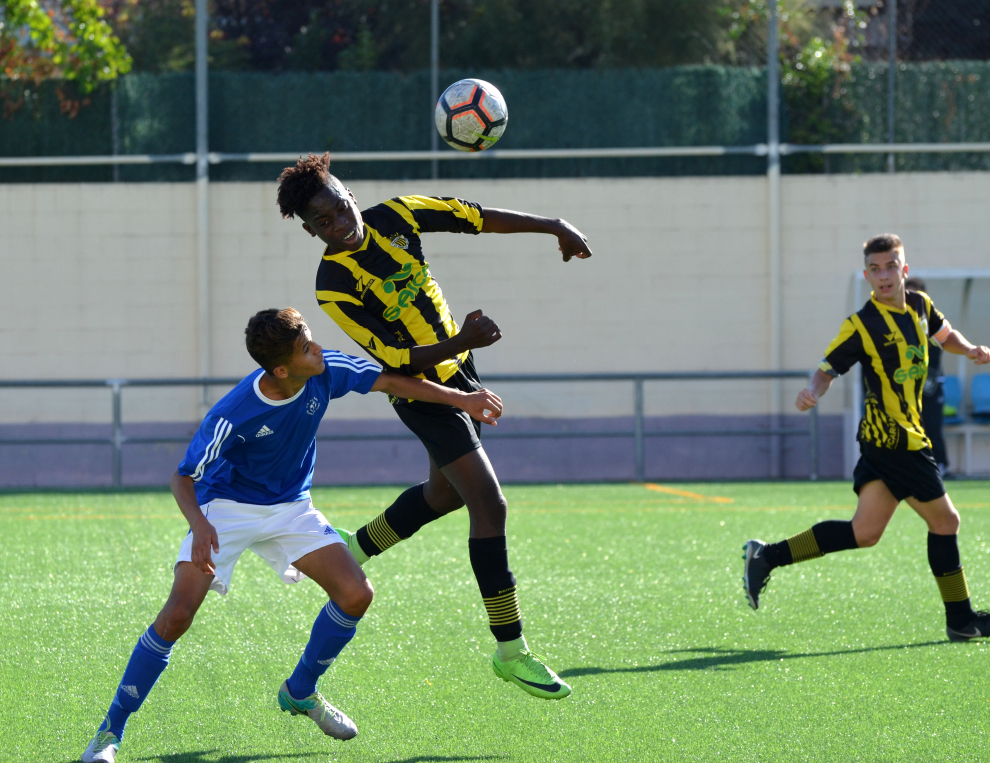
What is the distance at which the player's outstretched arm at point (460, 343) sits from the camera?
12.0 feet

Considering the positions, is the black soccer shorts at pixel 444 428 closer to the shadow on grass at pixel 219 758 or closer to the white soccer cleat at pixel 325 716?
the white soccer cleat at pixel 325 716

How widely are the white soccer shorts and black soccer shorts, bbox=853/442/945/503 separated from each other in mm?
2473

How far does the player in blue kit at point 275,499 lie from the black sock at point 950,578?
228 cm

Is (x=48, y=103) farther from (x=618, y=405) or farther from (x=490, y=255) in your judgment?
(x=618, y=405)

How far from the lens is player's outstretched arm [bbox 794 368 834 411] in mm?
4734

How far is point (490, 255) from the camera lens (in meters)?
13.7

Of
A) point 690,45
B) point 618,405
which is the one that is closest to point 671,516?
point 618,405

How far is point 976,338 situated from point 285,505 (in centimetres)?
1125

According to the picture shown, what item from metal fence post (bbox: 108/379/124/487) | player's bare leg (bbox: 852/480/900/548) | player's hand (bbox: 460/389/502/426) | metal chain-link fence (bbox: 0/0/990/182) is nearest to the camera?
player's hand (bbox: 460/389/502/426)

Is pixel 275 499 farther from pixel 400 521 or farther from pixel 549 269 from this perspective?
pixel 549 269

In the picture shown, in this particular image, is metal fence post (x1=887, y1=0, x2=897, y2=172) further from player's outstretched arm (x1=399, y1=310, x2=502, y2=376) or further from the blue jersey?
the blue jersey

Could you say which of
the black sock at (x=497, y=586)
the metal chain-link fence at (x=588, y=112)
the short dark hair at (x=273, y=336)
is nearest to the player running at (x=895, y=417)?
the black sock at (x=497, y=586)

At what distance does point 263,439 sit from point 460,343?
0.69 metres

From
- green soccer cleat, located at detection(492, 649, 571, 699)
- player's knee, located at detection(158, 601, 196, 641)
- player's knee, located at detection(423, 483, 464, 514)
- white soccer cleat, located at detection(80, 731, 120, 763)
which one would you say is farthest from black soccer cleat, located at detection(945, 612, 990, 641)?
white soccer cleat, located at detection(80, 731, 120, 763)
